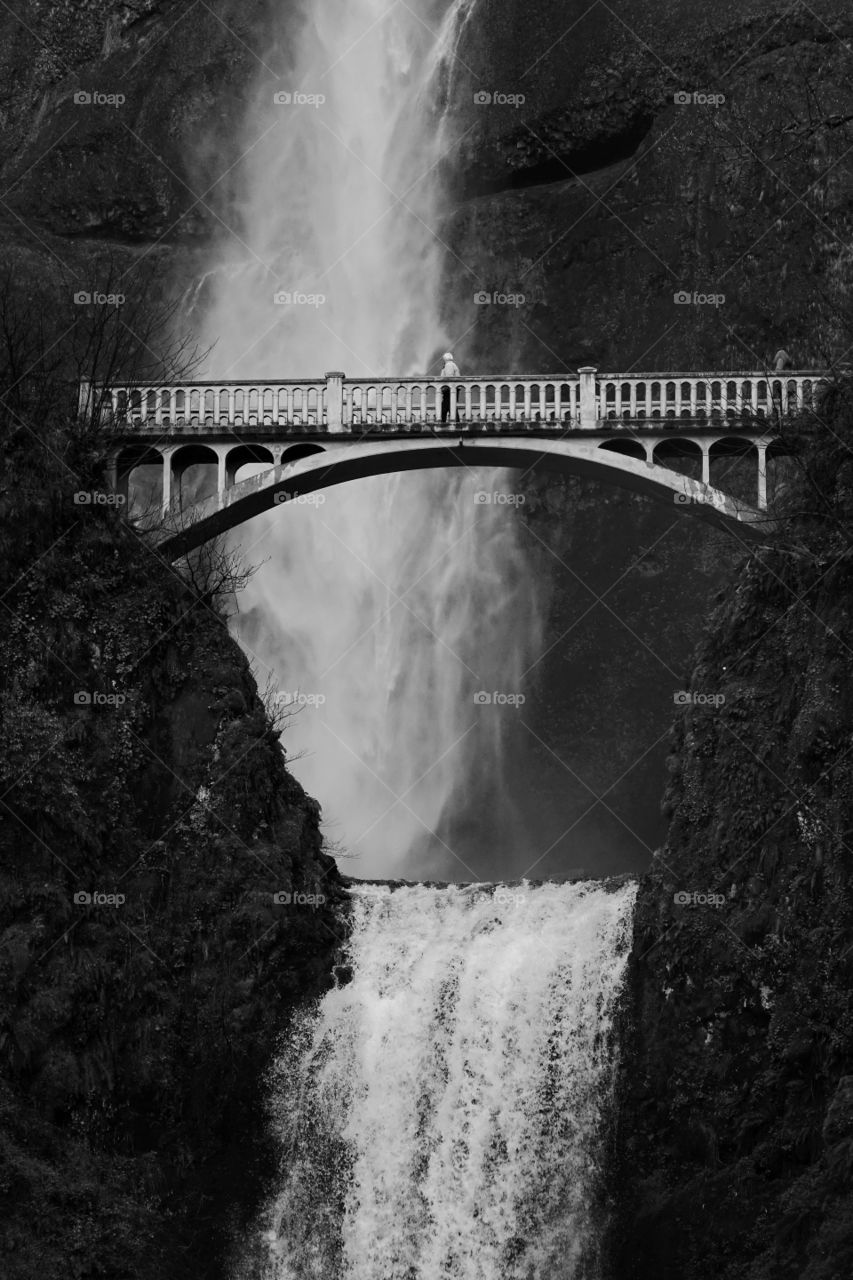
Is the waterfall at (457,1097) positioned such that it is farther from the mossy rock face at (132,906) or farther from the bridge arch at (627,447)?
the bridge arch at (627,447)

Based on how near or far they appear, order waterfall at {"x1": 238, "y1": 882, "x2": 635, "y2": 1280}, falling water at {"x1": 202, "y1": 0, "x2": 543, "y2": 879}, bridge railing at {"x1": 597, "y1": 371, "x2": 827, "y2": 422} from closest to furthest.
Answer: waterfall at {"x1": 238, "y1": 882, "x2": 635, "y2": 1280}, bridge railing at {"x1": 597, "y1": 371, "x2": 827, "y2": 422}, falling water at {"x1": 202, "y1": 0, "x2": 543, "y2": 879}

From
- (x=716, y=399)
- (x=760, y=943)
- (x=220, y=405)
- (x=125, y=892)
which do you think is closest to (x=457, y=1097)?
(x=760, y=943)

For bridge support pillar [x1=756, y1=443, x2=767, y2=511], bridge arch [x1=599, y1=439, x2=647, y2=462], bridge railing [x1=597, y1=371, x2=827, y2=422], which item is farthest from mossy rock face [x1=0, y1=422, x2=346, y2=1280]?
bridge support pillar [x1=756, y1=443, x2=767, y2=511]

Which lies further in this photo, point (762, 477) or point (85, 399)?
point (85, 399)

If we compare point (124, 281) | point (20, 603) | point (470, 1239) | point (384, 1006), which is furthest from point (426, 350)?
point (470, 1239)

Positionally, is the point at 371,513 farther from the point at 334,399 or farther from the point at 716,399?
the point at 716,399

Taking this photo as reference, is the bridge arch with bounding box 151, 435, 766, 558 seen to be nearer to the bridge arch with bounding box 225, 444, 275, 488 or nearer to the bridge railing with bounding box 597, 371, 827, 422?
the bridge arch with bounding box 225, 444, 275, 488
